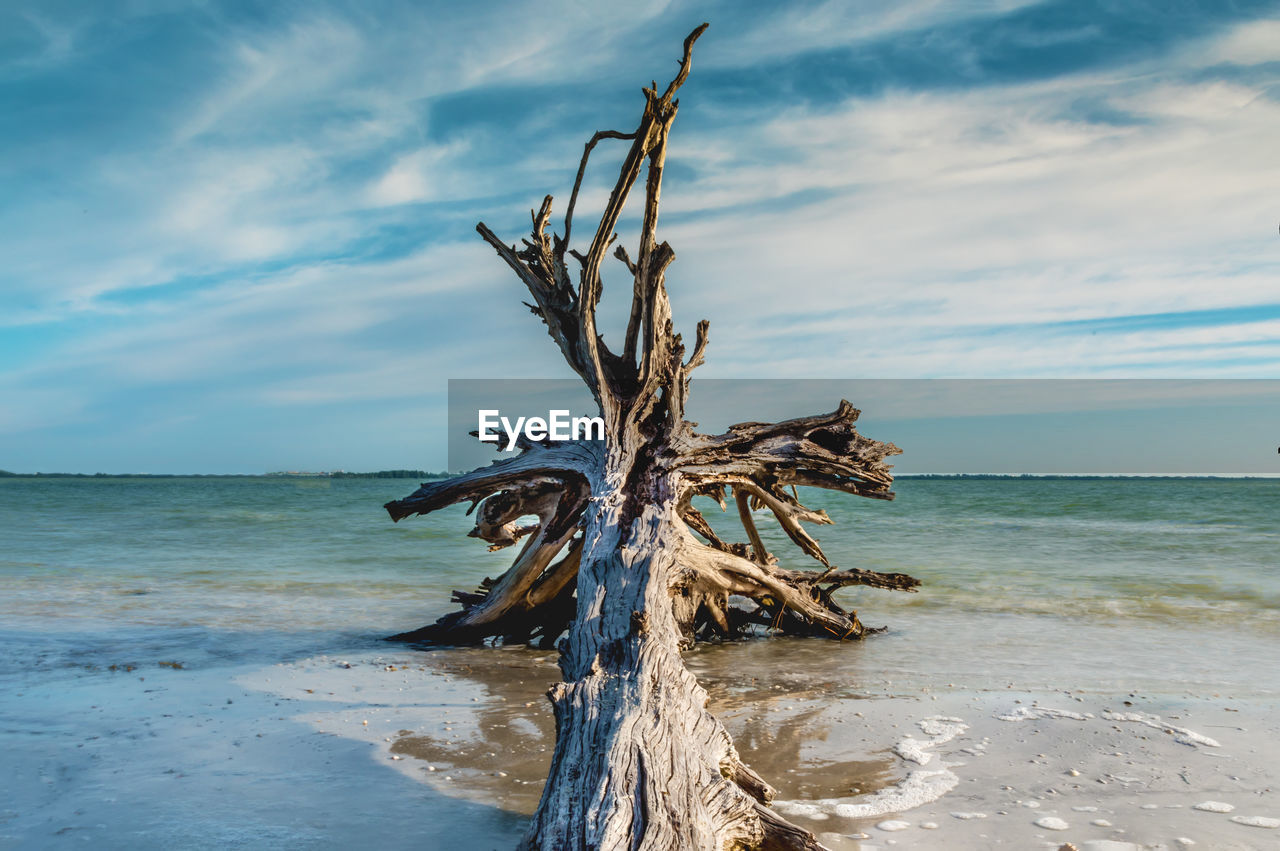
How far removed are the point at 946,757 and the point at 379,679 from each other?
321 centimetres

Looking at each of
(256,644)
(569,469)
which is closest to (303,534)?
(256,644)

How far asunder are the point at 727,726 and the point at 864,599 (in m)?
4.88

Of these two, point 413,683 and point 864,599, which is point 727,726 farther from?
point 864,599

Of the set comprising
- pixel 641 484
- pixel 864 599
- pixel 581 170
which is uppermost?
pixel 581 170

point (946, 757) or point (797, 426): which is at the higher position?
point (797, 426)

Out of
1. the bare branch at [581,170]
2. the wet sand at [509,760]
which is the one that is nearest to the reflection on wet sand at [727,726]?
the wet sand at [509,760]

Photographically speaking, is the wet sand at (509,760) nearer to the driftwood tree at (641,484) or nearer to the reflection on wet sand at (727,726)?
the reflection on wet sand at (727,726)

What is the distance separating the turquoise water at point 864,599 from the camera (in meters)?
5.84

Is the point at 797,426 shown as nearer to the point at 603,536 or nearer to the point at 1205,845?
the point at 603,536

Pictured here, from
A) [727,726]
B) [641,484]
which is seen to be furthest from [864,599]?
[727,726]

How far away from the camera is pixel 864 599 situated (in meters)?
8.80

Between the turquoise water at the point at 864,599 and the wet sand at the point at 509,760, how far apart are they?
0.78 meters

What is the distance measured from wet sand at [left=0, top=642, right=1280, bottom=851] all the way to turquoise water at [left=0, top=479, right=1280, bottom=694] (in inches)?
30.7

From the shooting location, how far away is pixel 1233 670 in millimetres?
5457
